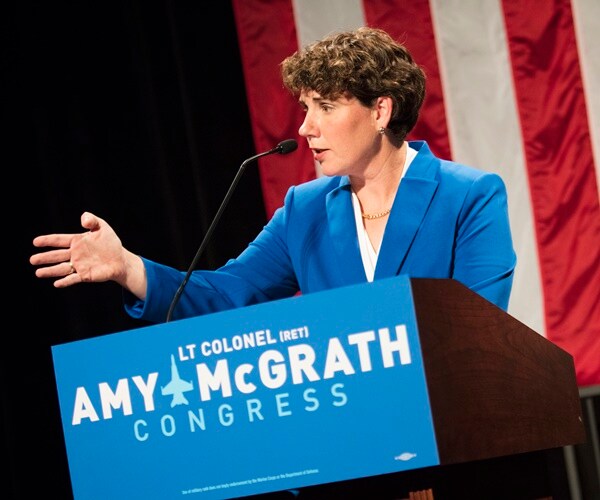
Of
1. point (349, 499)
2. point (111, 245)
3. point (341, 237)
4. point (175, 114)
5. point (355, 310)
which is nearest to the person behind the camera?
point (355, 310)

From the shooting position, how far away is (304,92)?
2.06 m

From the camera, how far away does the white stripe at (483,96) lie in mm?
3248

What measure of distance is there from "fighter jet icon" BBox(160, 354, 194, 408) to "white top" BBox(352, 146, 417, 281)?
58 centimetres

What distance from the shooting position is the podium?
137 cm

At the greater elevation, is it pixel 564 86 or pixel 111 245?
pixel 564 86

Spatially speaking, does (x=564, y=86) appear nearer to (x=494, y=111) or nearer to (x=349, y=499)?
(x=494, y=111)

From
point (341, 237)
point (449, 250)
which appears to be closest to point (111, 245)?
point (341, 237)

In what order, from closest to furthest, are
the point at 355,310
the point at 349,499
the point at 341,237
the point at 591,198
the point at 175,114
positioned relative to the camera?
the point at 355,310
the point at 349,499
the point at 341,237
the point at 591,198
the point at 175,114

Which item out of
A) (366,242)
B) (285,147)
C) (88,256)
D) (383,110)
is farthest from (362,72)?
(88,256)

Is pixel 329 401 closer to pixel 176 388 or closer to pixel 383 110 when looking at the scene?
pixel 176 388

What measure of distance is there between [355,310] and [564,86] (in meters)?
2.04

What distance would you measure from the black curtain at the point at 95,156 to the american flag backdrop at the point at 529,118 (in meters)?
0.26

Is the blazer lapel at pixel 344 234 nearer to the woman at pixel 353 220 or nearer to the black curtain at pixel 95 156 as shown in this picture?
the woman at pixel 353 220

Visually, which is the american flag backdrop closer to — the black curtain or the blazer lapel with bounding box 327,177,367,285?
the black curtain
